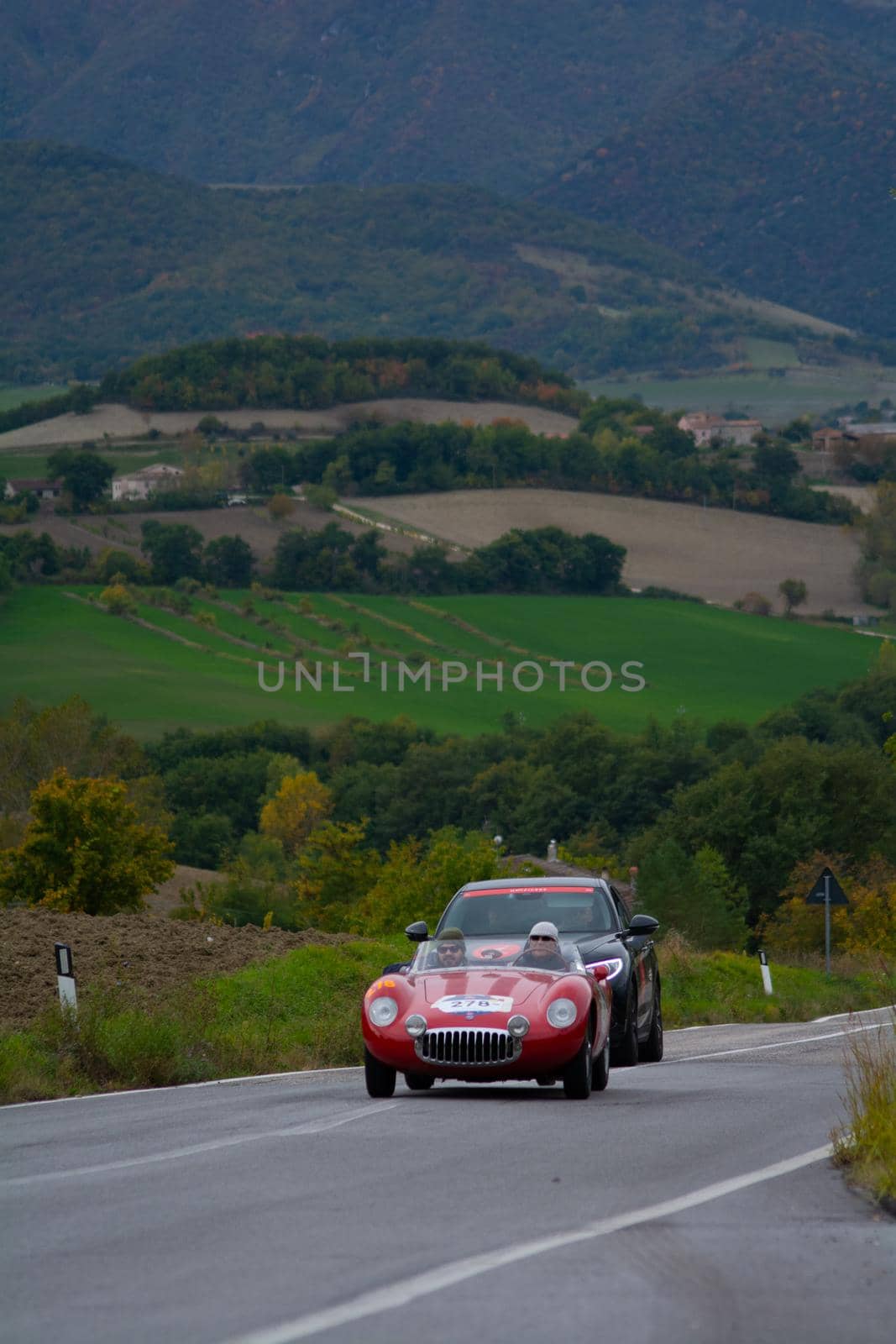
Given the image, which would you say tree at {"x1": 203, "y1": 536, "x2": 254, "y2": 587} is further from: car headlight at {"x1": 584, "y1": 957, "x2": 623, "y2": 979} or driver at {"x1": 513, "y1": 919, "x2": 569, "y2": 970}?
driver at {"x1": 513, "y1": 919, "x2": 569, "y2": 970}

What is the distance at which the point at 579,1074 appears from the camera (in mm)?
13086

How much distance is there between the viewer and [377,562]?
15925cm

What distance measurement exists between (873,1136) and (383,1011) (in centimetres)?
471

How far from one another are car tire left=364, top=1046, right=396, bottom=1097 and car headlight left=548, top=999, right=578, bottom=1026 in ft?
3.87

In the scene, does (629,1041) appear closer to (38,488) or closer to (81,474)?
(81,474)

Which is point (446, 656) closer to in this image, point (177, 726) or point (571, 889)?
point (177, 726)

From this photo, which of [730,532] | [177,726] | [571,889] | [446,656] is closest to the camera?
[571,889]

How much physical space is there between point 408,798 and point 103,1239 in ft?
353

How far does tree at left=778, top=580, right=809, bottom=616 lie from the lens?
16065cm

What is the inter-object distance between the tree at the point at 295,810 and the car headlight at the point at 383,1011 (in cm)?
10413

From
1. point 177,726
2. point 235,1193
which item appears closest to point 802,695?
point 177,726

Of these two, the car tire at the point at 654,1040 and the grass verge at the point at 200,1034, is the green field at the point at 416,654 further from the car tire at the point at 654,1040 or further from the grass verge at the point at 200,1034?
the car tire at the point at 654,1040

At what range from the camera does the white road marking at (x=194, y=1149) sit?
9.56 m

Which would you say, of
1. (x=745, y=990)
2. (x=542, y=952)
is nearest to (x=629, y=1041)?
(x=542, y=952)
